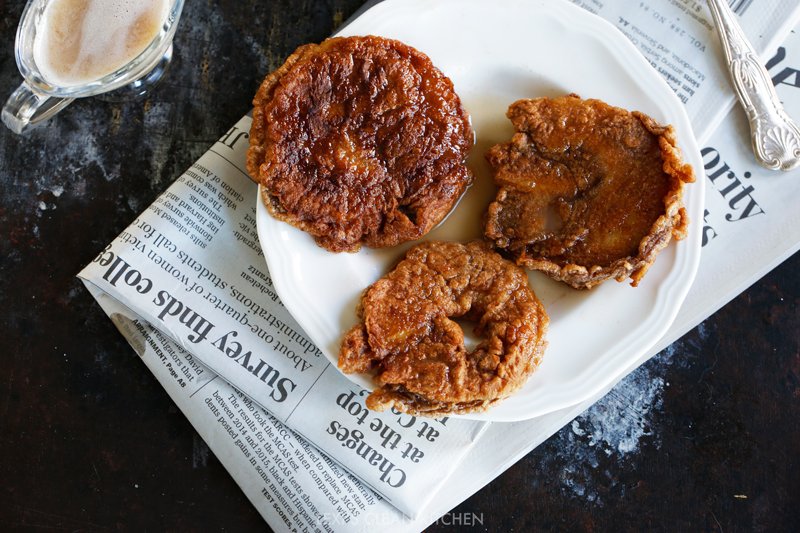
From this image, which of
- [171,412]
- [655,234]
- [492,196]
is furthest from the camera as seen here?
[171,412]

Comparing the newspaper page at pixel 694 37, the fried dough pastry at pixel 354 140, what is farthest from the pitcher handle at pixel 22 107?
the newspaper page at pixel 694 37

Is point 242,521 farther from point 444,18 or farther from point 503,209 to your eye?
point 444,18

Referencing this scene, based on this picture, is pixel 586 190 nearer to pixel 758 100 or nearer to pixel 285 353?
pixel 758 100

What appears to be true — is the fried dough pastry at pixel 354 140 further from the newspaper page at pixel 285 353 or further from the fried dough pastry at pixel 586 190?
the newspaper page at pixel 285 353

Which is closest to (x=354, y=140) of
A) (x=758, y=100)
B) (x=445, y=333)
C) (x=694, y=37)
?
(x=445, y=333)

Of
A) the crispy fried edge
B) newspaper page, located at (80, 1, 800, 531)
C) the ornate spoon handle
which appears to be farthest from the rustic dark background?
the crispy fried edge

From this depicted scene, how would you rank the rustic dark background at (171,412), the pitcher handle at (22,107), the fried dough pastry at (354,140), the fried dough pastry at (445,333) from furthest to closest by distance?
1. the rustic dark background at (171,412)
2. the pitcher handle at (22,107)
3. the fried dough pastry at (354,140)
4. the fried dough pastry at (445,333)
